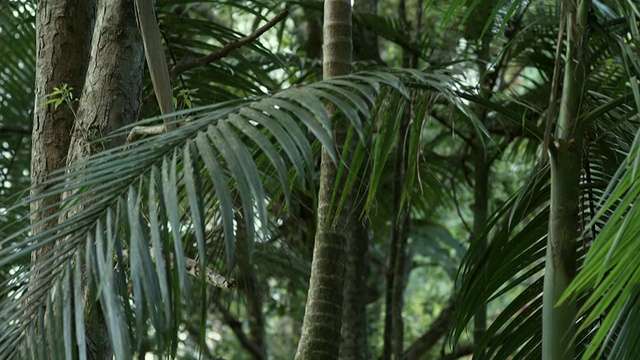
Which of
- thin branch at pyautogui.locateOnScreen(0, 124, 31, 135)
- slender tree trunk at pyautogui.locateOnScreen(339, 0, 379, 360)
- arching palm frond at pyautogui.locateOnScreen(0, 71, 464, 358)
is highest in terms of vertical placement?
thin branch at pyautogui.locateOnScreen(0, 124, 31, 135)

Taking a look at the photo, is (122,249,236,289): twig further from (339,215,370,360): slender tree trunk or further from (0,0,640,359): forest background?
(339,215,370,360): slender tree trunk

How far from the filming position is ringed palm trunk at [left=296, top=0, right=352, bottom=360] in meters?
1.50

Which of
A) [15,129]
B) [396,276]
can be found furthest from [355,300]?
[15,129]

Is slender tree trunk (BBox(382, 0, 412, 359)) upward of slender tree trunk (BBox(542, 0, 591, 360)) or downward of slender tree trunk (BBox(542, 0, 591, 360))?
upward

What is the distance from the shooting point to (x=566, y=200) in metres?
1.23

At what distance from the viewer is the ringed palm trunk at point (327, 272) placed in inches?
59.1

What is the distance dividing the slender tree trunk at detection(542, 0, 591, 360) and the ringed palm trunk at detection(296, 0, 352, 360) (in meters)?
0.38

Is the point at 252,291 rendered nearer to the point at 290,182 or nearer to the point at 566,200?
the point at 290,182

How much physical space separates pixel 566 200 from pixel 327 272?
46 centimetres

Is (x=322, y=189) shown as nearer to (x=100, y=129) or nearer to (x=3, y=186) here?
(x=100, y=129)

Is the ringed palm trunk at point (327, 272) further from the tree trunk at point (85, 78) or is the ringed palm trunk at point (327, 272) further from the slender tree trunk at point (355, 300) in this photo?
the slender tree trunk at point (355, 300)

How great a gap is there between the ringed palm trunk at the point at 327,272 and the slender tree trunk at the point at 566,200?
0.38 meters

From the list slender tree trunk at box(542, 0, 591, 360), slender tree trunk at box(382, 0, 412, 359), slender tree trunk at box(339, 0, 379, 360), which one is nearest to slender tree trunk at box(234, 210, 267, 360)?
slender tree trunk at box(339, 0, 379, 360)

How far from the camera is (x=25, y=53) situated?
2.53m
